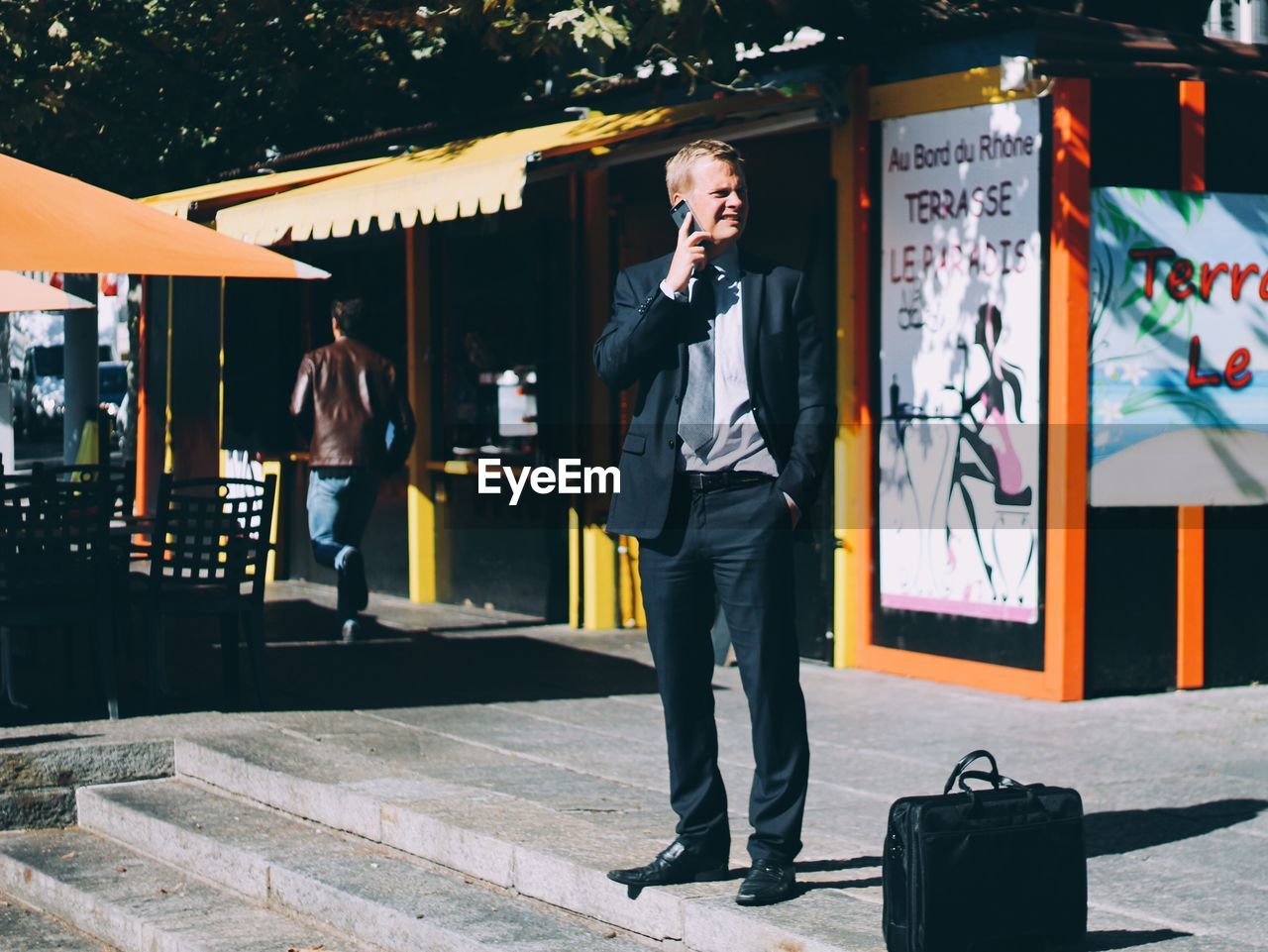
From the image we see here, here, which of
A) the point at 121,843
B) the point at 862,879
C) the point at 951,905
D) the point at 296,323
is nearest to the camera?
the point at 951,905

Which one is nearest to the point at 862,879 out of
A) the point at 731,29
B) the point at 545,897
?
the point at 545,897

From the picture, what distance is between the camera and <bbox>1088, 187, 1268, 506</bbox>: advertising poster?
28.2 ft

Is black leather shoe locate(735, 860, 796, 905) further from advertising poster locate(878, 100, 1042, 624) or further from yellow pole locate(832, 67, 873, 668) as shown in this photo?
yellow pole locate(832, 67, 873, 668)

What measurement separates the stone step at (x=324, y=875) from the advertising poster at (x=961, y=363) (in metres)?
3.64

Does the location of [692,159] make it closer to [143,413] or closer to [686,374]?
[686,374]

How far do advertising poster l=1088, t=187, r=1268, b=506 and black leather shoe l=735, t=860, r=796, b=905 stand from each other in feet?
13.6

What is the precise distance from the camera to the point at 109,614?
8.02 meters

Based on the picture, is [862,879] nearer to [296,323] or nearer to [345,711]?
[345,711]

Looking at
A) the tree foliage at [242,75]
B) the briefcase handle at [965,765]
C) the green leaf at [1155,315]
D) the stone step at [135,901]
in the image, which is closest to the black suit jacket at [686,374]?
the briefcase handle at [965,765]

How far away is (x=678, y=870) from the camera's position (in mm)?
5070

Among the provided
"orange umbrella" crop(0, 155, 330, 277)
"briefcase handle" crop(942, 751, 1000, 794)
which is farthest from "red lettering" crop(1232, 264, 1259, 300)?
"briefcase handle" crop(942, 751, 1000, 794)

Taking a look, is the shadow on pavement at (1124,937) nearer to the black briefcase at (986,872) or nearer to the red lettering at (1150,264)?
the black briefcase at (986,872)

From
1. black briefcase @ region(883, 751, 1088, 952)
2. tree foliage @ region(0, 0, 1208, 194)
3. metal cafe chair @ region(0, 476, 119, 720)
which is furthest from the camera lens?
tree foliage @ region(0, 0, 1208, 194)

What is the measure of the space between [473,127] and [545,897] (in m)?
7.87
